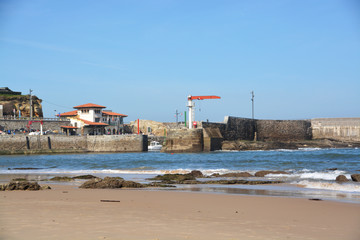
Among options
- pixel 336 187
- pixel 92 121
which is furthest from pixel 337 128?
pixel 336 187

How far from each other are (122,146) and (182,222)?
42.2 m

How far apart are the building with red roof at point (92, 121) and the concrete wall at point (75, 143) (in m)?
10.2

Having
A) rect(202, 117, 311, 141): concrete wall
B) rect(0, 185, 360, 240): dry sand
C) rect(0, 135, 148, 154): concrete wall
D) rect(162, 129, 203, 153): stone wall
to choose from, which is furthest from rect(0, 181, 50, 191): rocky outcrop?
rect(202, 117, 311, 141): concrete wall

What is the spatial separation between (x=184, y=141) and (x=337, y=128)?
93.3 ft

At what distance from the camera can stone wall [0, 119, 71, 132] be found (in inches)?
2092

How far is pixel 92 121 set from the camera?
60.7m

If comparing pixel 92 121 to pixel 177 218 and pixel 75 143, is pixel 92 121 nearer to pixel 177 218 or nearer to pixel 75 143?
pixel 75 143

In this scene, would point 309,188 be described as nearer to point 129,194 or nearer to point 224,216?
point 129,194

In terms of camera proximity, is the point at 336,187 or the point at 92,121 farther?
the point at 92,121

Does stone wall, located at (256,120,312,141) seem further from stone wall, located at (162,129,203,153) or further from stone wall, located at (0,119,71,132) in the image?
stone wall, located at (0,119,71,132)

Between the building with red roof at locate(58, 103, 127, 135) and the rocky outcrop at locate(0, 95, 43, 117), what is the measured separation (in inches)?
208

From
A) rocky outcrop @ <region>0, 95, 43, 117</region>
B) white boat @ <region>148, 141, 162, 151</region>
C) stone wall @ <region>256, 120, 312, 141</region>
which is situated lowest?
white boat @ <region>148, 141, 162, 151</region>

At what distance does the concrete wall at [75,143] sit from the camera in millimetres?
44188

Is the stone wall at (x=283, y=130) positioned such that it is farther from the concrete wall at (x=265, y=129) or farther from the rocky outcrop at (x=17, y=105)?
the rocky outcrop at (x=17, y=105)
